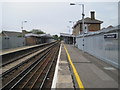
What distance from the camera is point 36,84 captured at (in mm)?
9898

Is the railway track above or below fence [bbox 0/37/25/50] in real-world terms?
below

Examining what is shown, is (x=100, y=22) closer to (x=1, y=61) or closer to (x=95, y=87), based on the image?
(x=1, y=61)

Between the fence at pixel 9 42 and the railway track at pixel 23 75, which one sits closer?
the railway track at pixel 23 75

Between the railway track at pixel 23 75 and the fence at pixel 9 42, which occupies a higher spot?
the fence at pixel 9 42

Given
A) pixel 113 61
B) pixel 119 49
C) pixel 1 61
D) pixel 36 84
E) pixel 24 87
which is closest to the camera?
pixel 24 87

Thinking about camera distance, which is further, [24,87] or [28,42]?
[28,42]

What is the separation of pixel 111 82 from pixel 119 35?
4.36 m

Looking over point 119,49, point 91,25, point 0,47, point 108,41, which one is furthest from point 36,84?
A: point 91,25

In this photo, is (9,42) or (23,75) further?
(9,42)

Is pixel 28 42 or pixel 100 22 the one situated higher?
pixel 100 22

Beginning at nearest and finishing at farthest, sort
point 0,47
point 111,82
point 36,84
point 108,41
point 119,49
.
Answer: point 111,82 < point 36,84 < point 119,49 < point 108,41 < point 0,47

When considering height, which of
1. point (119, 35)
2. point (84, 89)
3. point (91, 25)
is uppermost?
point (91, 25)

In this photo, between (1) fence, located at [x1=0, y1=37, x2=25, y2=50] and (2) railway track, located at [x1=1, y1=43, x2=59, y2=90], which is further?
(1) fence, located at [x1=0, y1=37, x2=25, y2=50]

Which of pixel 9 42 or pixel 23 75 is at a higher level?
pixel 9 42
